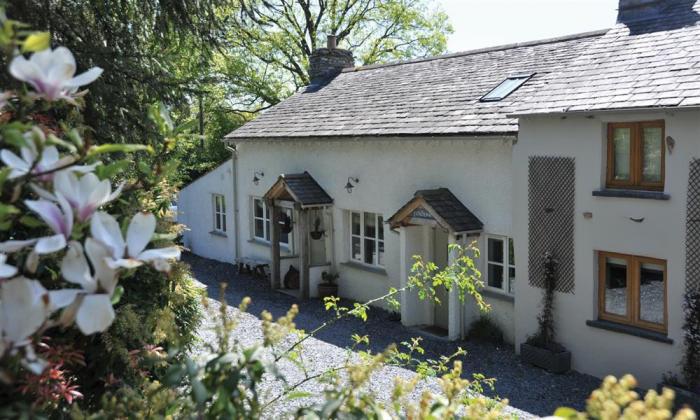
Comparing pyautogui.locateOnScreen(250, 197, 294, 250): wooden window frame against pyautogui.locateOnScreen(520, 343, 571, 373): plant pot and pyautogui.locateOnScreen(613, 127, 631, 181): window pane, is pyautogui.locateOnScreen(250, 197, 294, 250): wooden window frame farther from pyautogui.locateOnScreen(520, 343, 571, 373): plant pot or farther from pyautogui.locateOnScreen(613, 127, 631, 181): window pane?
pyautogui.locateOnScreen(613, 127, 631, 181): window pane

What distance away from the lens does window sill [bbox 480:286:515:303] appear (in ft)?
41.7

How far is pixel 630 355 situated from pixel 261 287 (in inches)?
432

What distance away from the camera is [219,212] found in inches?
946

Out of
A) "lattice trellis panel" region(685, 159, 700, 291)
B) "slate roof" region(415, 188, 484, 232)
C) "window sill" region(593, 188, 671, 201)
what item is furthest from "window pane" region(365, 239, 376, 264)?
"lattice trellis panel" region(685, 159, 700, 291)

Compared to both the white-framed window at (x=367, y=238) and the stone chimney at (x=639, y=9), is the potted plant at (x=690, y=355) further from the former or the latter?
the white-framed window at (x=367, y=238)

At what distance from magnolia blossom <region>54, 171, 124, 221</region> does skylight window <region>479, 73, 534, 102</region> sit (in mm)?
12779

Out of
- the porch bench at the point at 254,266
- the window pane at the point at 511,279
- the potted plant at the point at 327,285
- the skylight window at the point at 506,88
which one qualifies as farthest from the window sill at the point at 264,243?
the window pane at the point at 511,279

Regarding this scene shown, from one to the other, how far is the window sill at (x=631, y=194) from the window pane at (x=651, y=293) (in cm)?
106

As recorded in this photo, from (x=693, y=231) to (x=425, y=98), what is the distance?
780 centimetres

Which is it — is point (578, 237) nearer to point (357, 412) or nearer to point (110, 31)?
point (110, 31)

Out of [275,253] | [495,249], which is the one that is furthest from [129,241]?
[275,253]

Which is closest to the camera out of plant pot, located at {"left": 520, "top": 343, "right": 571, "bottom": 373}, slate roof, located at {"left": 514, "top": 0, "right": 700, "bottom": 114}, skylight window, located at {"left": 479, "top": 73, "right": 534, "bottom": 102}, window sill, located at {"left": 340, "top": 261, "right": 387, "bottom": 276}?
slate roof, located at {"left": 514, "top": 0, "right": 700, "bottom": 114}

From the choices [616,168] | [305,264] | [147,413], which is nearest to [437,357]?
[616,168]

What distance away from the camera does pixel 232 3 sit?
9.10 meters
